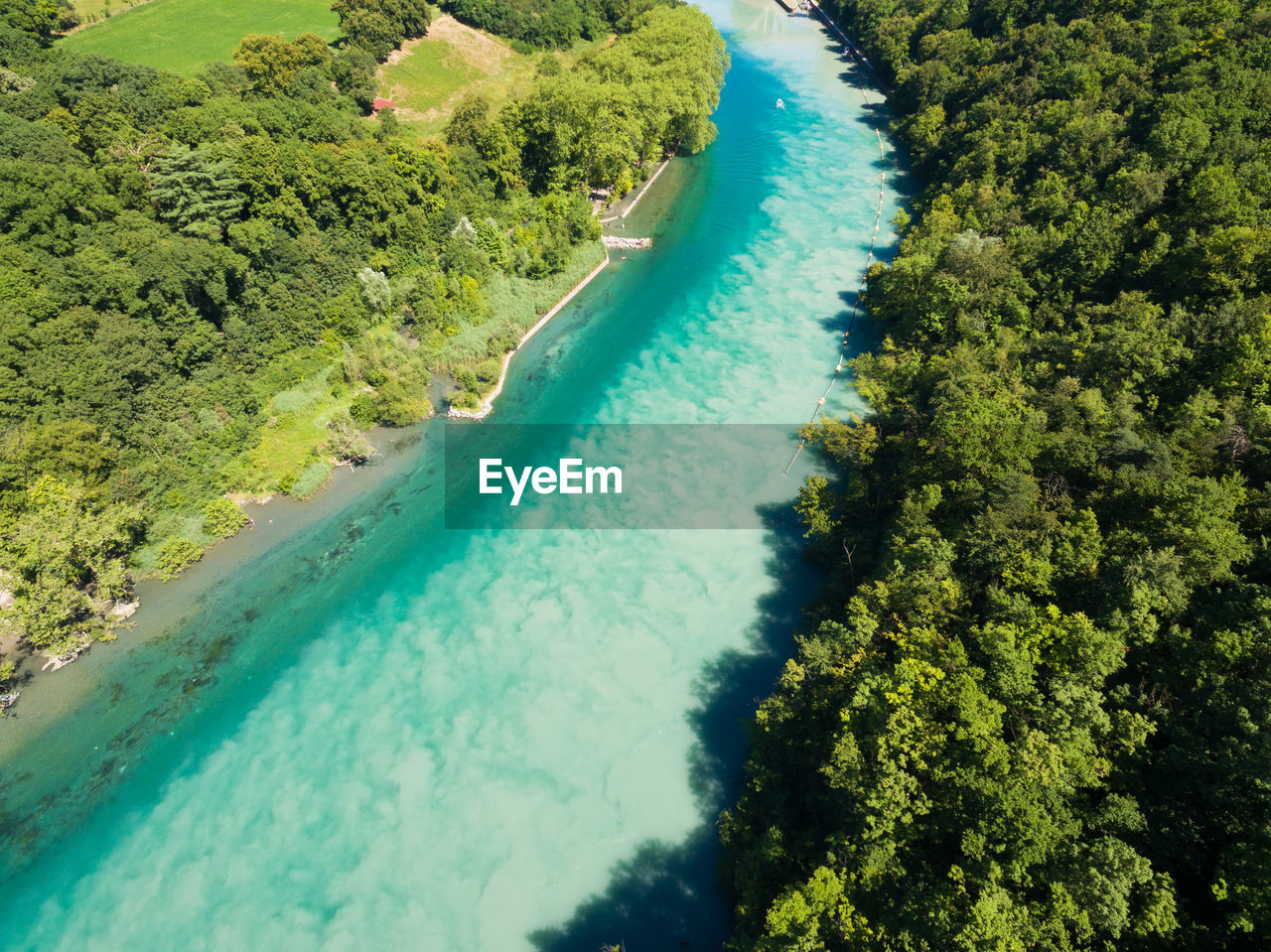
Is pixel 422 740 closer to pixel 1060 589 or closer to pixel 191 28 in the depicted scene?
pixel 1060 589

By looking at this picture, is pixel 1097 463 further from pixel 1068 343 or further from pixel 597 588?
pixel 597 588

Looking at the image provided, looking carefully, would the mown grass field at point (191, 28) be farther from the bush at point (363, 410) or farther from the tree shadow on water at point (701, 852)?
the tree shadow on water at point (701, 852)

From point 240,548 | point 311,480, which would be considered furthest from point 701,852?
point 311,480

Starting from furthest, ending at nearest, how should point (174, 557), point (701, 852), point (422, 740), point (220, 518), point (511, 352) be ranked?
point (511, 352) → point (220, 518) → point (174, 557) → point (422, 740) → point (701, 852)

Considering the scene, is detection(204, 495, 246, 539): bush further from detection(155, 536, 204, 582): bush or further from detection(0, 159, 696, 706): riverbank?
detection(155, 536, 204, 582): bush

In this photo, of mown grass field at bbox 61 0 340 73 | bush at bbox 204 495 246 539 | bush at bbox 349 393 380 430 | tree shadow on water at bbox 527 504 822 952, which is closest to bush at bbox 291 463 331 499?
bush at bbox 204 495 246 539

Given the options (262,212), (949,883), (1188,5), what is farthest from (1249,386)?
(262,212)
